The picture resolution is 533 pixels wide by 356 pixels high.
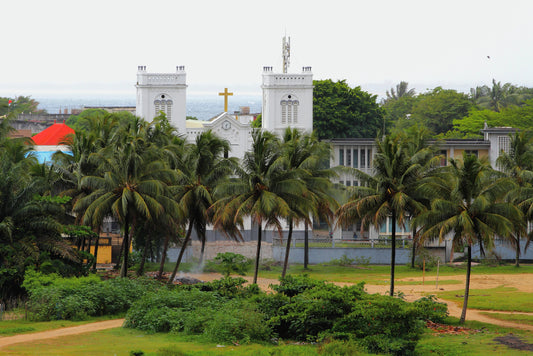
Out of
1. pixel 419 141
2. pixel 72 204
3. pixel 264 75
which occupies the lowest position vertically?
pixel 72 204

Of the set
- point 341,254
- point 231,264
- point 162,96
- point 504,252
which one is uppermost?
point 162,96

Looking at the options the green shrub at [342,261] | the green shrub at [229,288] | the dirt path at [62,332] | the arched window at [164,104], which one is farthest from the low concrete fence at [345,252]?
the dirt path at [62,332]

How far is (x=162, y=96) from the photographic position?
58469 mm

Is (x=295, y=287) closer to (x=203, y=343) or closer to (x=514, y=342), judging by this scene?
(x=203, y=343)

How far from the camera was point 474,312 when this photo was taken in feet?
113

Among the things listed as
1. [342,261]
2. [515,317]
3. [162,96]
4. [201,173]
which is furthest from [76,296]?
[162,96]

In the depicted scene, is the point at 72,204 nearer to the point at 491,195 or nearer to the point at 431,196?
the point at 431,196

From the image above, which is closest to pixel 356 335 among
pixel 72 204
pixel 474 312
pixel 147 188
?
pixel 474 312

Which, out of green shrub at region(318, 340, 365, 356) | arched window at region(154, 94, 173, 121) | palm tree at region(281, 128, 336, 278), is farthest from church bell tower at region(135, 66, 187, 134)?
green shrub at region(318, 340, 365, 356)

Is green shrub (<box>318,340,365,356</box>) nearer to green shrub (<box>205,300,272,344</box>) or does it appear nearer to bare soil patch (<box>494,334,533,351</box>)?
green shrub (<box>205,300,272,344</box>)

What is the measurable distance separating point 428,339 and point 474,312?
301 inches

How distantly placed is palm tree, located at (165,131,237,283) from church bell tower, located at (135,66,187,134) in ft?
58.7

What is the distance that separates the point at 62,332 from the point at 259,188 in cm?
1443

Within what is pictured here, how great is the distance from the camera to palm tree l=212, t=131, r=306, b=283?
37.3m
